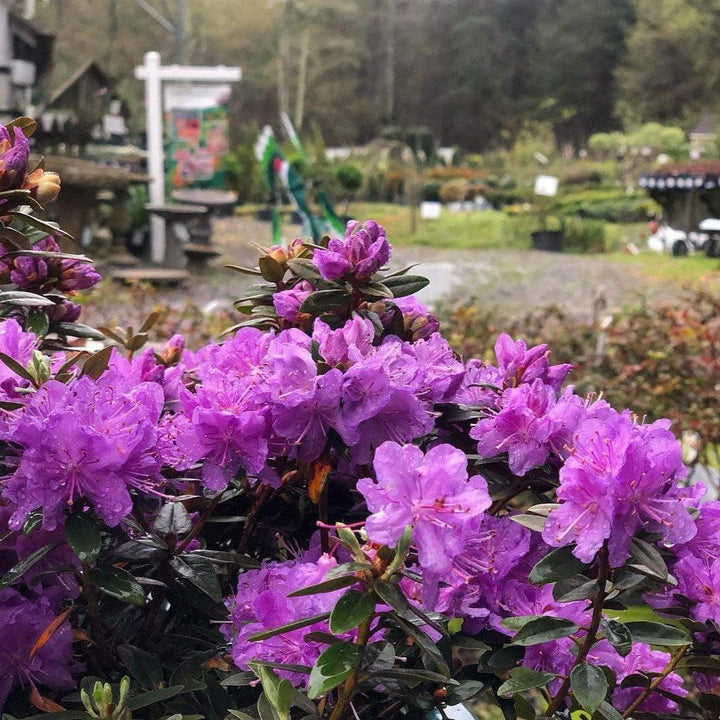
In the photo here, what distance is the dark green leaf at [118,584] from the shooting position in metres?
0.48

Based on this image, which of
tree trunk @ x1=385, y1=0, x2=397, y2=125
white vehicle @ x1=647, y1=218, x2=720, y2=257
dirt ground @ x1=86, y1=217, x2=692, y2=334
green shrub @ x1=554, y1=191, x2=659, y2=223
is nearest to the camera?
dirt ground @ x1=86, y1=217, x2=692, y2=334

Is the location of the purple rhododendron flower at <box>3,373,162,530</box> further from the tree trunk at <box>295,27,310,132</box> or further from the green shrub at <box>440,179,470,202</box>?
the tree trunk at <box>295,27,310,132</box>

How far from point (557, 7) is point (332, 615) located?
16105 mm

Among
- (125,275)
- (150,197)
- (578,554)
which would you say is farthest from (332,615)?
(150,197)

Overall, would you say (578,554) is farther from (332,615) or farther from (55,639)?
(55,639)

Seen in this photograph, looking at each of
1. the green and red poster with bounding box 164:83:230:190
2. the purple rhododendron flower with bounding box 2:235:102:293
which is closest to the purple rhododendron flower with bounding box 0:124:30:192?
the purple rhododendron flower with bounding box 2:235:102:293

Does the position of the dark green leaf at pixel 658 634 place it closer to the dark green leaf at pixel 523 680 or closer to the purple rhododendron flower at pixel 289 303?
the dark green leaf at pixel 523 680

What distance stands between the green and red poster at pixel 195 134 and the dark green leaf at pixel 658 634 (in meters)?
7.00

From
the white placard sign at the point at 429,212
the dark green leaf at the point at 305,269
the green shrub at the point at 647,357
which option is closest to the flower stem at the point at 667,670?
the dark green leaf at the point at 305,269

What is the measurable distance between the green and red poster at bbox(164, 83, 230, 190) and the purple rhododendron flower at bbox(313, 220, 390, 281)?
267 inches

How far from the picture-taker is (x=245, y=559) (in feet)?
1.78

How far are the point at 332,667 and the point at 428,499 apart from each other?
0.29 feet

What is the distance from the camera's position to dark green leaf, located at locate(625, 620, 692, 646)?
1.52ft

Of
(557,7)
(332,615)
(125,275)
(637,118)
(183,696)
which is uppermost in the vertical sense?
(557,7)
